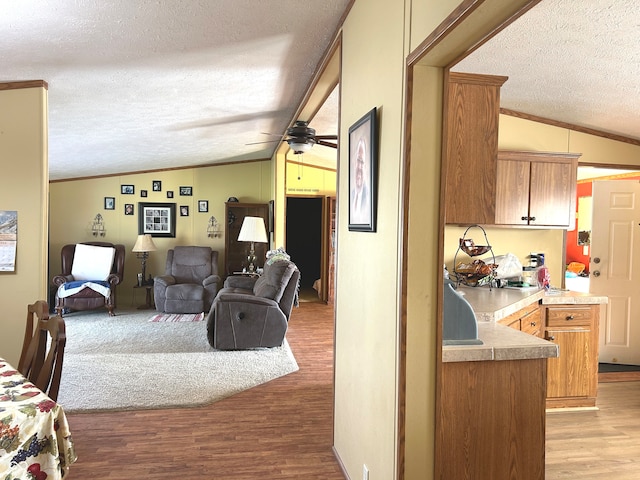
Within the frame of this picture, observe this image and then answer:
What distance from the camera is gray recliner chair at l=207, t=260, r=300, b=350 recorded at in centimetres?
504

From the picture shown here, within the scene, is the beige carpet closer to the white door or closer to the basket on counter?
the basket on counter

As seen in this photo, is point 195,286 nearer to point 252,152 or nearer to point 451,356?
point 252,152

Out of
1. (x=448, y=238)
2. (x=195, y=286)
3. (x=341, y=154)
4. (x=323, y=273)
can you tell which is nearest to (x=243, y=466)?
(x=341, y=154)

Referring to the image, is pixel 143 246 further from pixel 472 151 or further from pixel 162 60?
pixel 472 151

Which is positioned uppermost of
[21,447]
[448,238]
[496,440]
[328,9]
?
[328,9]

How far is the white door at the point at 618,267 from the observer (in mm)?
4750

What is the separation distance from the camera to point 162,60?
3150 millimetres

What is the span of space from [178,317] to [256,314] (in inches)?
90.4

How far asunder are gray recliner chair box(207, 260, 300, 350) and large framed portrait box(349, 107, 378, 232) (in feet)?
9.14

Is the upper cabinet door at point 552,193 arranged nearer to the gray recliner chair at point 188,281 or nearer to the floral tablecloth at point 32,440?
the floral tablecloth at point 32,440

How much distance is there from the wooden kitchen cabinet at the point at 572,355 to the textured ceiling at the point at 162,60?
259cm

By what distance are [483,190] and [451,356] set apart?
0.87 m

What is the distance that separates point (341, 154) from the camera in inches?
112

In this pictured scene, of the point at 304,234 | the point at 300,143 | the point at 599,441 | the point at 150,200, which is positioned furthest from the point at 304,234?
the point at 599,441
